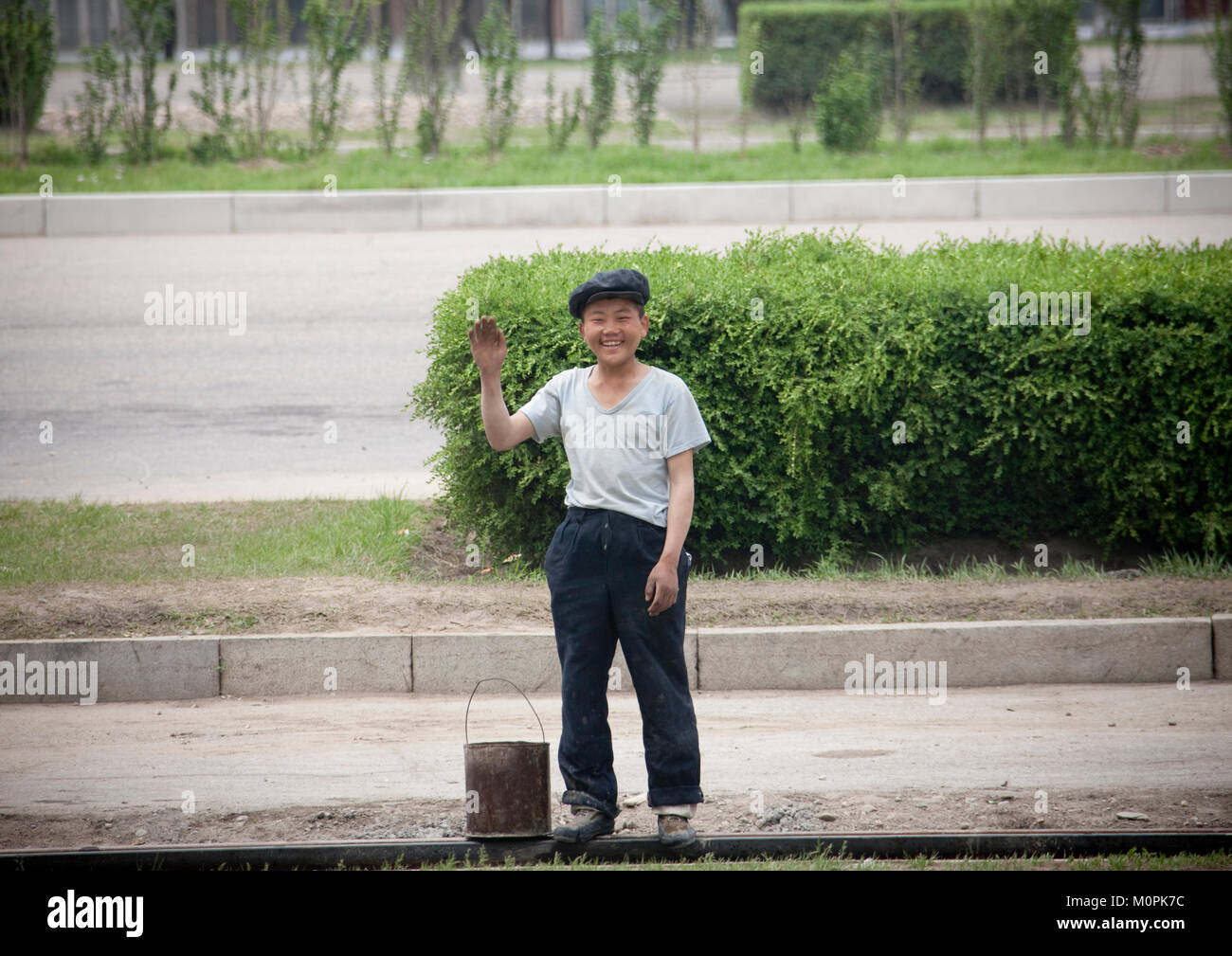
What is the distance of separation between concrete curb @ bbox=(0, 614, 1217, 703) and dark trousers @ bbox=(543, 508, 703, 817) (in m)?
1.84

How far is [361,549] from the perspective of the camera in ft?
25.3

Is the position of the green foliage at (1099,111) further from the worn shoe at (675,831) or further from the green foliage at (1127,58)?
the worn shoe at (675,831)

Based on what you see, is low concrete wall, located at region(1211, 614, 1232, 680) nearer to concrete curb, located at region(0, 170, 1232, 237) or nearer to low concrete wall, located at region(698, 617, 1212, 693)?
low concrete wall, located at region(698, 617, 1212, 693)

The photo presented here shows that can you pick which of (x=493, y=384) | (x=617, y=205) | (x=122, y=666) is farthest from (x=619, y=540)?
(x=617, y=205)

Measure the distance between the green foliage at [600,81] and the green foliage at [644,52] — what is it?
9.6 inches

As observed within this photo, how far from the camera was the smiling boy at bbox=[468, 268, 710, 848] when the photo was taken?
4371mm

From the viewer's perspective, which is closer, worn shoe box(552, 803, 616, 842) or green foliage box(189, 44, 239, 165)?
worn shoe box(552, 803, 616, 842)

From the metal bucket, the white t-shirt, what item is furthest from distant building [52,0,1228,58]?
the metal bucket

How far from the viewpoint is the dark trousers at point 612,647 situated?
14.4ft

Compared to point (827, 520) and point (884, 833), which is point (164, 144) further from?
point (884, 833)

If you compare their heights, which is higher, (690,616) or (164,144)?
(164,144)

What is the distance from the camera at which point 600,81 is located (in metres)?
18.8
